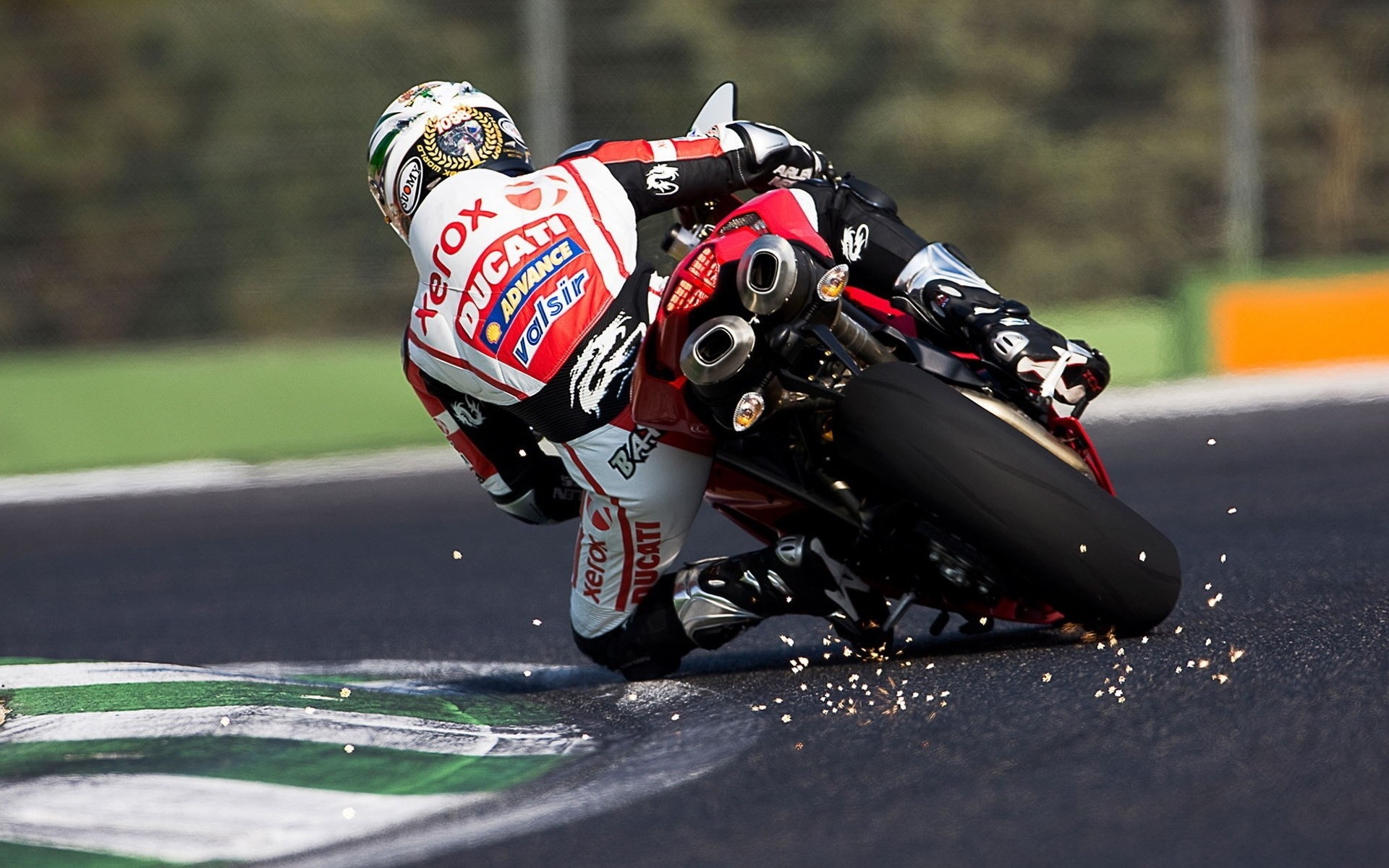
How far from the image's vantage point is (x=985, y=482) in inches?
131

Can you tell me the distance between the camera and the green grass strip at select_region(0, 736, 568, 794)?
10.5ft

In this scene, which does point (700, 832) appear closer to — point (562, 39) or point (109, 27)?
point (562, 39)

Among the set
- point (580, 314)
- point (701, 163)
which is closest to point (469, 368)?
point (580, 314)

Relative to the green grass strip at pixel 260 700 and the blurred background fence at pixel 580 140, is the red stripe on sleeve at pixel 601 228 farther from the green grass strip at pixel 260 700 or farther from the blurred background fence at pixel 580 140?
the blurred background fence at pixel 580 140

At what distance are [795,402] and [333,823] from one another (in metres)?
1.18

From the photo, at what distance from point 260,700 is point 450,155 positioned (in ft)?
4.17

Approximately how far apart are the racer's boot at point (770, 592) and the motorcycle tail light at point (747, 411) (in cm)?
47

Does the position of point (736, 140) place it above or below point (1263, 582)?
above

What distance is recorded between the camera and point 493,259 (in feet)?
12.3

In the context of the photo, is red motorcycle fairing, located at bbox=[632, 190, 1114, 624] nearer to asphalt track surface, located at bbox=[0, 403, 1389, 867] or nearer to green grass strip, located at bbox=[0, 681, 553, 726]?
asphalt track surface, located at bbox=[0, 403, 1389, 867]

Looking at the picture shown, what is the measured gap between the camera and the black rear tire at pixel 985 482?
11.0 ft

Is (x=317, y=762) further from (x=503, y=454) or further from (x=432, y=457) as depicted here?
(x=432, y=457)

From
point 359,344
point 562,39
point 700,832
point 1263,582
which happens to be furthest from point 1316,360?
point 700,832

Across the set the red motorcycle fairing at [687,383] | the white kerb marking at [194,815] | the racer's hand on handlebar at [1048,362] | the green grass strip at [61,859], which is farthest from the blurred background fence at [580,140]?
the green grass strip at [61,859]
